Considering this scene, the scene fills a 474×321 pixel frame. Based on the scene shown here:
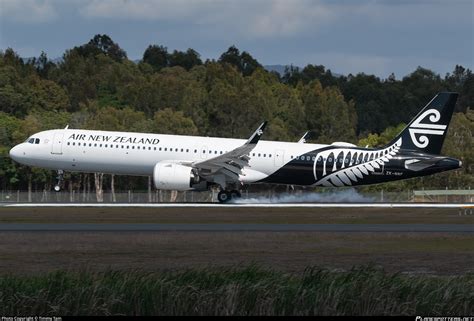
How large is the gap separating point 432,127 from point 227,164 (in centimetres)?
→ 1161

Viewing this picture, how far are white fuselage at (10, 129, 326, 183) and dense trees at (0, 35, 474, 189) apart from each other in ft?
81.6

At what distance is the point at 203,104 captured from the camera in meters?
123

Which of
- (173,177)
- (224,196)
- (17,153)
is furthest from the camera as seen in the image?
(17,153)

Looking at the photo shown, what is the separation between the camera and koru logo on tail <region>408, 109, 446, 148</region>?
6091 centimetres

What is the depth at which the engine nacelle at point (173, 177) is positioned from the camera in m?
57.7

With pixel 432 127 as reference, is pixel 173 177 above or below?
below

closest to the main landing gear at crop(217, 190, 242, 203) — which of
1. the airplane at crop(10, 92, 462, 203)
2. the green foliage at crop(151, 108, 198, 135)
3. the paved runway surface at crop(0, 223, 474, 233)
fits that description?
the airplane at crop(10, 92, 462, 203)

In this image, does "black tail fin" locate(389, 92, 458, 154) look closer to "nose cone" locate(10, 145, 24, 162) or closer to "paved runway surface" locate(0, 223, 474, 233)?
"paved runway surface" locate(0, 223, 474, 233)

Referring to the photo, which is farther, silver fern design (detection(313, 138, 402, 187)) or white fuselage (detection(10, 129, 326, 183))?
silver fern design (detection(313, 138, 402, 187))

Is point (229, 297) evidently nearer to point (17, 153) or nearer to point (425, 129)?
point (425, 129)

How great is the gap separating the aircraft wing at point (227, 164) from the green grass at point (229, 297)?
3384 centimetres

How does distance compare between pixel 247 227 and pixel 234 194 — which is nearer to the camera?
pixel 247 227

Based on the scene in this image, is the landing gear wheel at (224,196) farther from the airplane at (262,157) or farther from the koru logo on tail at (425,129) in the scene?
the koru logo on tail at (425,129)

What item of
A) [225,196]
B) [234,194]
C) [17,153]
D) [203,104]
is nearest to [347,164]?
[234,194]
